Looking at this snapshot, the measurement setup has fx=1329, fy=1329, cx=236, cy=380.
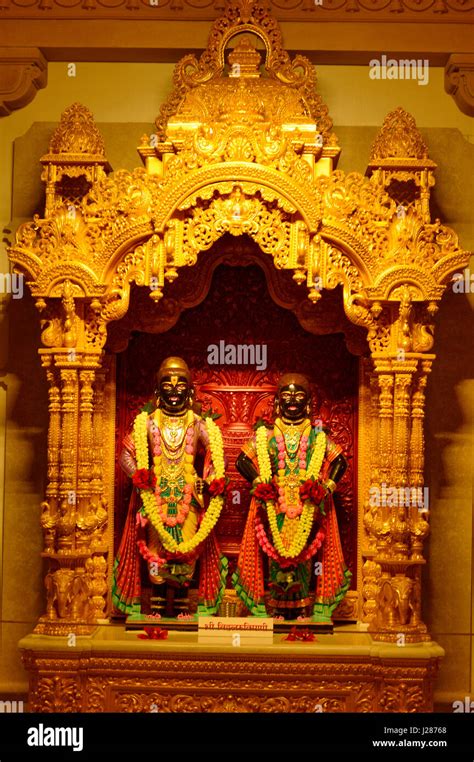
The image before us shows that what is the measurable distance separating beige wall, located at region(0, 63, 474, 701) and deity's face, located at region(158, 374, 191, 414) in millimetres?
845

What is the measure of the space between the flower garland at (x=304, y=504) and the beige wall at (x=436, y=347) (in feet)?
2.51

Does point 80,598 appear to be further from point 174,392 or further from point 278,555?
point 174,392

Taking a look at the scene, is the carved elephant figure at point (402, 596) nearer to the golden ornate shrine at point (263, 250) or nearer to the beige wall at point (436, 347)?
the golden ornate shrine at point (263, 250)

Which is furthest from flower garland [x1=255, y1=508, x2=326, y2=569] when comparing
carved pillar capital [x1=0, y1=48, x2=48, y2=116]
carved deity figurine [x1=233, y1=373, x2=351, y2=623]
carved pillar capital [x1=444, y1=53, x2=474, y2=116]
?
carved pillar capital [x1=0, y1=48, x2=48, y2=116]

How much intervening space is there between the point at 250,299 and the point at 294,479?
106 cm

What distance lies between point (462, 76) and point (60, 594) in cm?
342

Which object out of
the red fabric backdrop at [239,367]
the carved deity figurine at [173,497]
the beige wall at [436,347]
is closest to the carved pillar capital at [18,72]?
A: the beige wall at [436,347]

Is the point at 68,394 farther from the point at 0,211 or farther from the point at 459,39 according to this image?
the point at 459,39

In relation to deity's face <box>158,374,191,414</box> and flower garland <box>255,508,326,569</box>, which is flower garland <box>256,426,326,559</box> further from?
deity's face <box>158,374,191,414</box>

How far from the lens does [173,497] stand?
6703mm

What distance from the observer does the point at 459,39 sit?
7.05 m

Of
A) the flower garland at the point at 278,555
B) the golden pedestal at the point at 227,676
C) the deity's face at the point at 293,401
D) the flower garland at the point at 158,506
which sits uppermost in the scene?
the deity's face at the point at 293,401

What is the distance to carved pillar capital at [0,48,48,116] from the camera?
281 inches

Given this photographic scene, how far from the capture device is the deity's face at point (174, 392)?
6.71 meters
